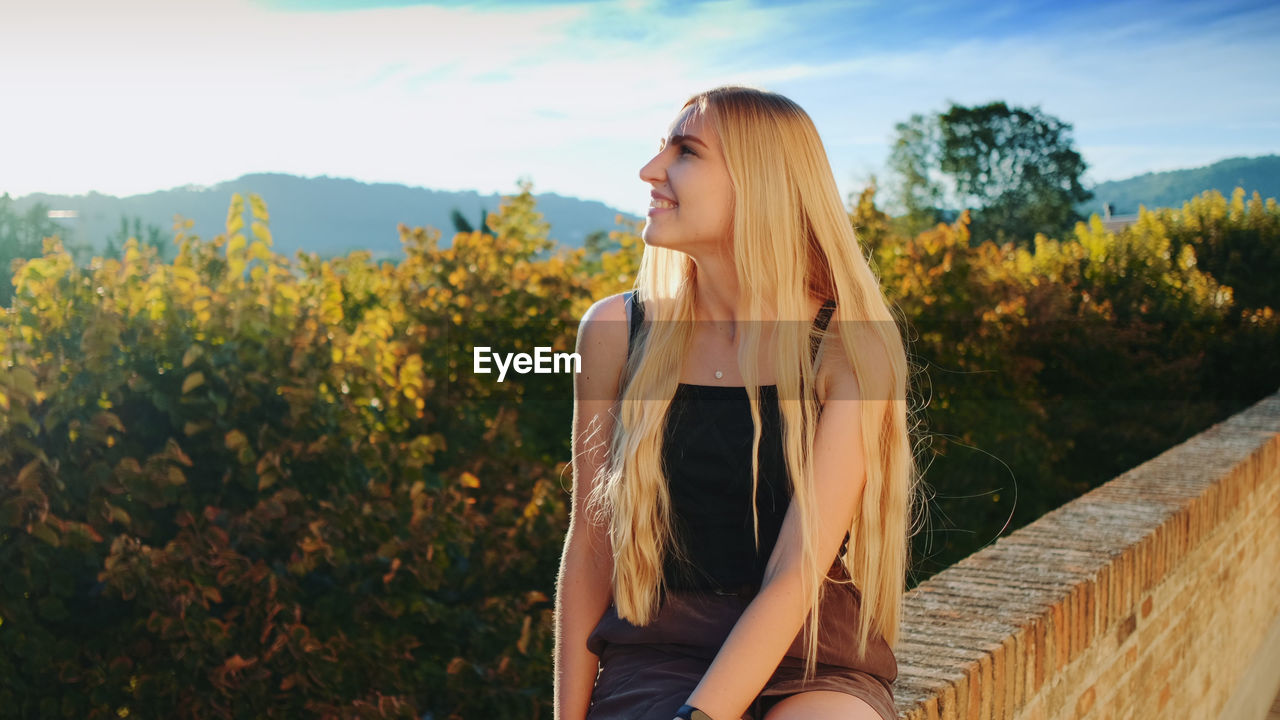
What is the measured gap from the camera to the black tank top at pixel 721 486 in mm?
1791

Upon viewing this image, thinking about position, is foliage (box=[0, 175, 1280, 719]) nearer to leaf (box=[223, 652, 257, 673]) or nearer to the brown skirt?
leaf (box=[223, 652, 257, 673])

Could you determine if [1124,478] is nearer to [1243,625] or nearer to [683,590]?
[1243,625]

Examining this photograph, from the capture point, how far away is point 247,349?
341cm

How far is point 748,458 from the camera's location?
5.87ft

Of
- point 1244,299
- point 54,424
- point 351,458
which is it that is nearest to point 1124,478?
point 351,458

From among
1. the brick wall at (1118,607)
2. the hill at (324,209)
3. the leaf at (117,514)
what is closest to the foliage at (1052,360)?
the brick wall at (1118,607)

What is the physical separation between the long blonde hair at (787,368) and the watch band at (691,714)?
24 cm

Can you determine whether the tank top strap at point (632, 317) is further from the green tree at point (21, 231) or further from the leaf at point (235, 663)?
the green tree at point (21, 231)

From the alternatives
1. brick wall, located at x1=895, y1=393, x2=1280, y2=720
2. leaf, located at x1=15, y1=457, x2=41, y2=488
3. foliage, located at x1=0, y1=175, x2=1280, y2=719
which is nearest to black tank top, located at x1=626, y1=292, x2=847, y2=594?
brick wall, located at x1=895, y1=393, x2=1280, y2=720

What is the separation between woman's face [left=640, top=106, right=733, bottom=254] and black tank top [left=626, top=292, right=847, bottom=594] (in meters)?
0.27

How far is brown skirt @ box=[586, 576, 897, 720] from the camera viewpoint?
5.48 feet

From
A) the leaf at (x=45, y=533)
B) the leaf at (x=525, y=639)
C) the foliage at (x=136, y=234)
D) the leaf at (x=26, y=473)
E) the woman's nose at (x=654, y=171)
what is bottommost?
the leaf at (x=525, y=639)

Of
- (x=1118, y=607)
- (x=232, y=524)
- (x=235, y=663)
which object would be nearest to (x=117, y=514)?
(x=232, y=524)

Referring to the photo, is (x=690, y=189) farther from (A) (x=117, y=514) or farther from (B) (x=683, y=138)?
(A) (x=117, y=514)
